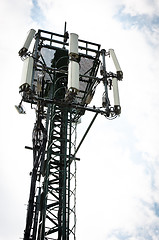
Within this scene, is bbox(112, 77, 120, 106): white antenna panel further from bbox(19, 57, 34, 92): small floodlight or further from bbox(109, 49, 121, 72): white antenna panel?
bbox(19, 57, 34, 92): small floodlight

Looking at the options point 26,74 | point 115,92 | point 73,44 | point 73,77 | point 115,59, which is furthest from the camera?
point 115,59

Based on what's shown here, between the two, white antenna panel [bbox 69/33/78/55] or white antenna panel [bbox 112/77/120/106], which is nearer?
white antenna panel [bbox 69/33/78/55]

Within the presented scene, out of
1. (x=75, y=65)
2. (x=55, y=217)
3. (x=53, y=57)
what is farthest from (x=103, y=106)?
(x=55, y=217)

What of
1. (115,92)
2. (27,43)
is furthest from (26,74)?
(115,92)

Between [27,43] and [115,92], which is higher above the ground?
[27,43]

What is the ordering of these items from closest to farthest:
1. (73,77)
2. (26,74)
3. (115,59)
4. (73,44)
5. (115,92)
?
(73,77) < (26,74) < (73,44) < (115,92) < (115,59)

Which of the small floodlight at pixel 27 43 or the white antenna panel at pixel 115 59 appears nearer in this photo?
the small floodlight at pixel 27 43

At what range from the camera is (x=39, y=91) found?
441 inches

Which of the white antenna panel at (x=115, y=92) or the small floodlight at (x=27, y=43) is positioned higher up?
the small floodlight at (x=27, y=43)

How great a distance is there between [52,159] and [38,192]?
1892mm

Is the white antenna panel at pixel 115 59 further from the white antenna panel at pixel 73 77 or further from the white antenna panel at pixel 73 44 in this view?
the white antenna panel at pixel 73 77

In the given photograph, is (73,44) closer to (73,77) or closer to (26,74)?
(73,77)

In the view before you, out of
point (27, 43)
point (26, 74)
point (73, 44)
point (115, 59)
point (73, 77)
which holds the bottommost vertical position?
point (73, 77)

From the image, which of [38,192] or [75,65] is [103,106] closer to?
[75,65]
